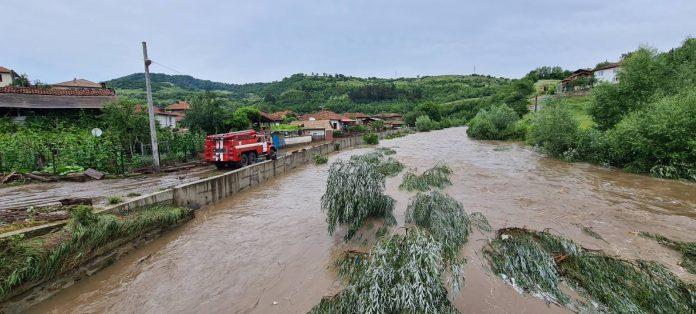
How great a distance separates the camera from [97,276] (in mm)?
6727

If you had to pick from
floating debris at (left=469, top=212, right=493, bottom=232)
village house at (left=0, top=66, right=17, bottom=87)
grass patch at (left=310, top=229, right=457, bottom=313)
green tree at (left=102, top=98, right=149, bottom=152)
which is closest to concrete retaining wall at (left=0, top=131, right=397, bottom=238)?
grass patch at (left=310, top=229, right=457, bottom=313)

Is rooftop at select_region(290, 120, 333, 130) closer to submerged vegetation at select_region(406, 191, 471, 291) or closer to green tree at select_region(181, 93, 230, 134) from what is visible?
green tree at select_region(181, 93, 230, 134)

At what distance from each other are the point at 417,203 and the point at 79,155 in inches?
699

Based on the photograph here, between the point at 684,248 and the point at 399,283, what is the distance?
8.21 meters

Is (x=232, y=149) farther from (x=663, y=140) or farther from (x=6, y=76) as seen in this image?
(x=6, y=76)

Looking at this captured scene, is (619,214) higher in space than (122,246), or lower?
lower

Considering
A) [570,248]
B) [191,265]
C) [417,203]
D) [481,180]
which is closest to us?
[570,248]

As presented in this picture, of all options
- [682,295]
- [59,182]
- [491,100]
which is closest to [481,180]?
[682,295]

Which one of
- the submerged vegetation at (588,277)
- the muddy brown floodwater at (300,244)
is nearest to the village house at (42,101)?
the muddy brown floodwater at (300,244)

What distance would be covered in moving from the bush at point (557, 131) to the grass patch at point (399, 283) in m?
23.6

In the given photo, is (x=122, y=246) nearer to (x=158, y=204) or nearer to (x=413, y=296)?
(x=158, y=204)

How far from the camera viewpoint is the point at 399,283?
3.73 metres

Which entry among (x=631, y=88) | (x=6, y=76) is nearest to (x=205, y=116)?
(x=631, y=88)

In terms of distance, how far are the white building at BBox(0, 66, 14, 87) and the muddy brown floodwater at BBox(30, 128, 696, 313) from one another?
5516 cm
